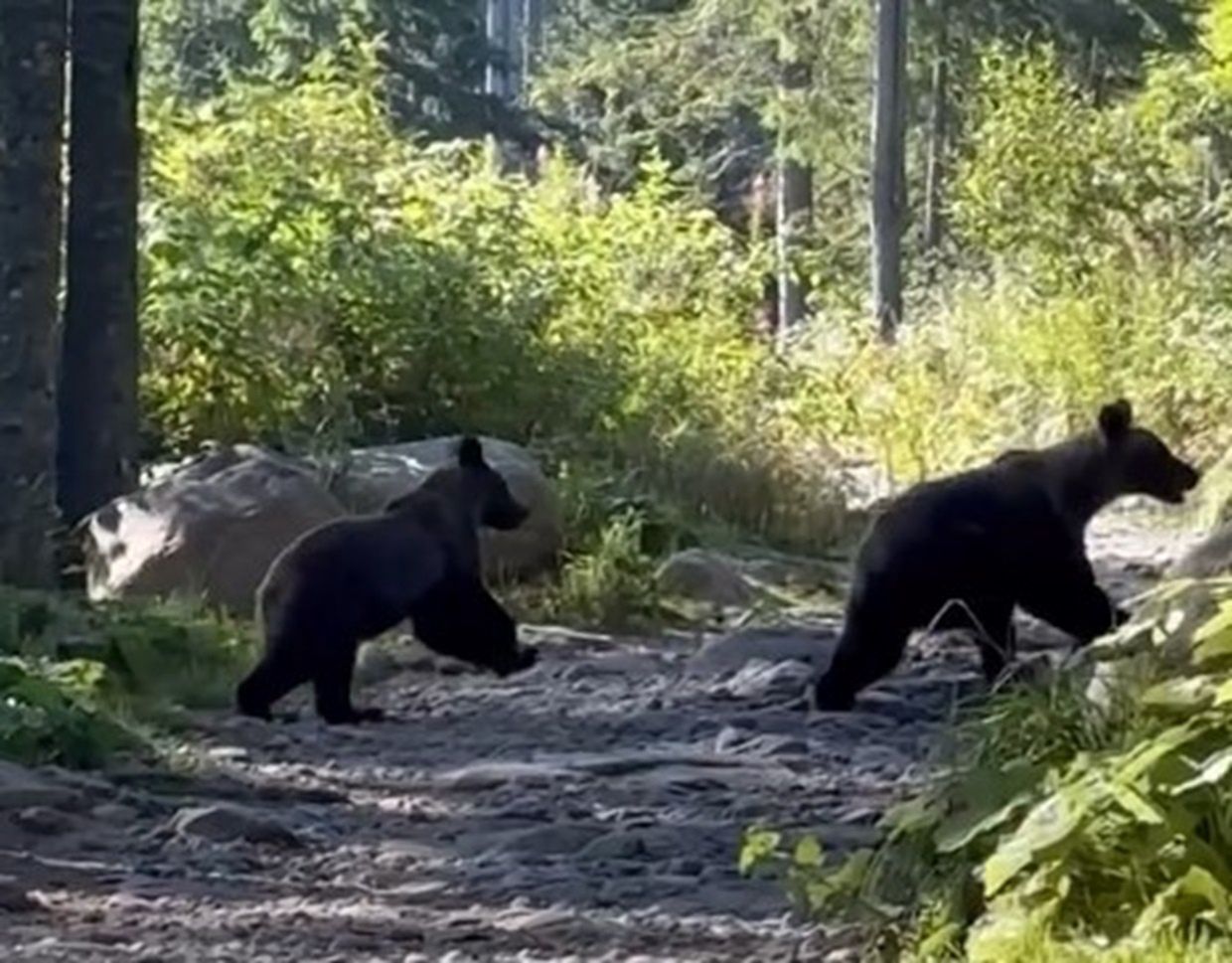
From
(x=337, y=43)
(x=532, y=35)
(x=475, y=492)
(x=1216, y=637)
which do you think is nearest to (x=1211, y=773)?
(x=1216, y=637)

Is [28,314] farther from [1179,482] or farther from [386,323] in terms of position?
[1179,482]

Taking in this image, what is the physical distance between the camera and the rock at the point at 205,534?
51.9ft

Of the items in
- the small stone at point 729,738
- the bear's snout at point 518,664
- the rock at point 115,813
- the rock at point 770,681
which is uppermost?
the rock at point 115,813

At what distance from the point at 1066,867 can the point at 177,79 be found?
Answer: 39.5 m

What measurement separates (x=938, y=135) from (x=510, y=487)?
25565 mm

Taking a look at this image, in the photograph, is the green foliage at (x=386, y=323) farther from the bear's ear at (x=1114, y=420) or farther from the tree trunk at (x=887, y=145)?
the tree trunk at (x=887, y=145)

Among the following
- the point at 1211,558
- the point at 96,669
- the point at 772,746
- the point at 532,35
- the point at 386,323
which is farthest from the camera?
the point at 532,35

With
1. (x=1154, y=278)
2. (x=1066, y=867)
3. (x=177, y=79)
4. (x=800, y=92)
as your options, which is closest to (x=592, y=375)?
(x=1154, y=278)

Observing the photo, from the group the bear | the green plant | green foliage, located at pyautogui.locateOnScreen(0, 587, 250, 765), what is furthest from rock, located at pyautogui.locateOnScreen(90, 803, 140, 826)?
the green plant

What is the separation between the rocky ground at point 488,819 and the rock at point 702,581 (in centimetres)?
234

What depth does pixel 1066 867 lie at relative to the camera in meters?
6.86

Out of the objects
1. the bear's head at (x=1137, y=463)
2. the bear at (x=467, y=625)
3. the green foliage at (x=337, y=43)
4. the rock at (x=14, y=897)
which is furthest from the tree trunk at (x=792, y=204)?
the rock at (x=14, y=897)

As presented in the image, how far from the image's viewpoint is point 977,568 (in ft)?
42.0

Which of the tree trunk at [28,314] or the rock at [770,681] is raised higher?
the tree trunk at [28,314]
